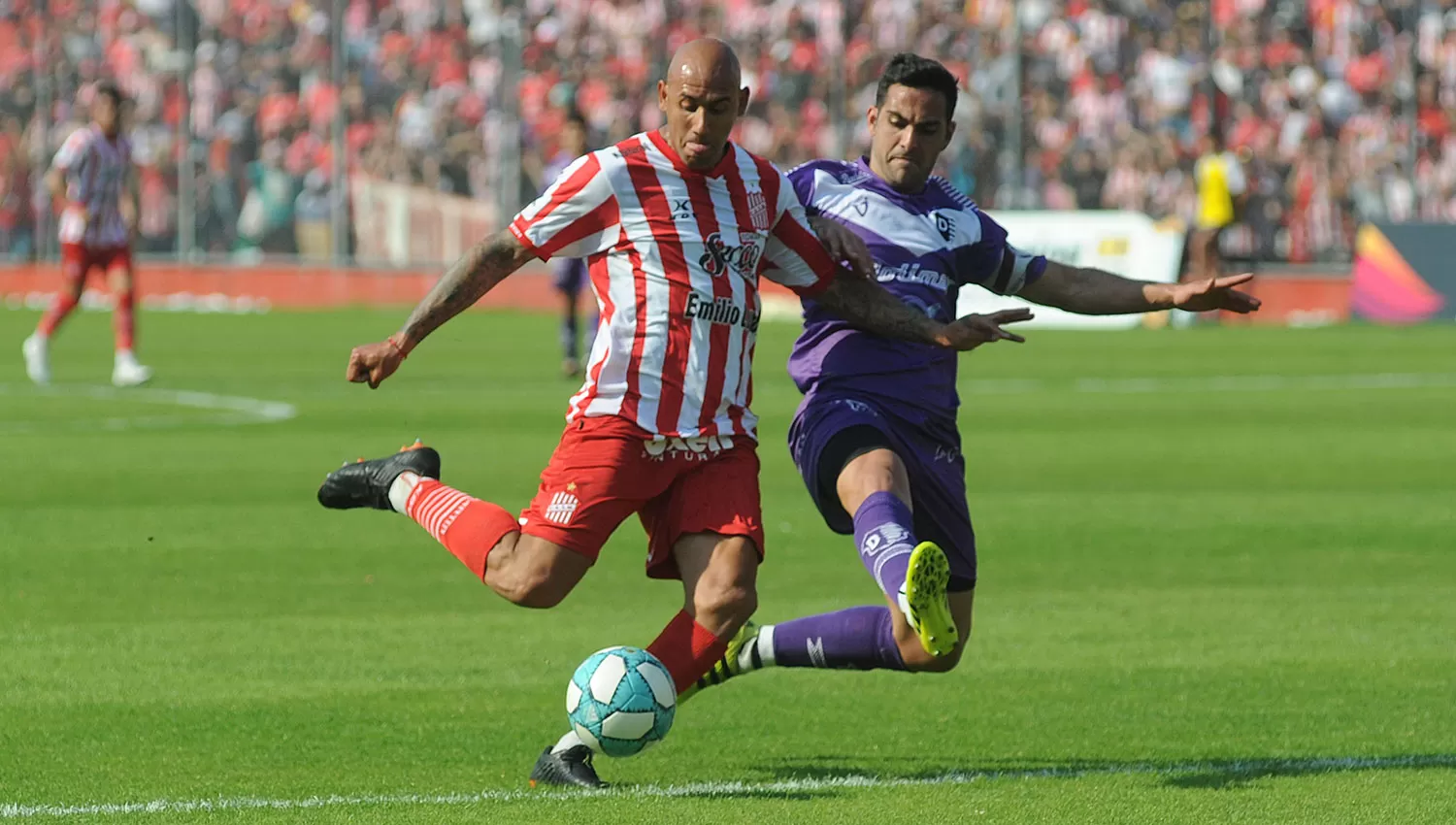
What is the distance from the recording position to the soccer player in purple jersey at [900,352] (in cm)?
677

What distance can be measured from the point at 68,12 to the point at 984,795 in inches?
1281

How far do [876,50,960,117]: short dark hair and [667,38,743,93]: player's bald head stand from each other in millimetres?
1027

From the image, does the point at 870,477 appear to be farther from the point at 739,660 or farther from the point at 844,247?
the point at 739,660

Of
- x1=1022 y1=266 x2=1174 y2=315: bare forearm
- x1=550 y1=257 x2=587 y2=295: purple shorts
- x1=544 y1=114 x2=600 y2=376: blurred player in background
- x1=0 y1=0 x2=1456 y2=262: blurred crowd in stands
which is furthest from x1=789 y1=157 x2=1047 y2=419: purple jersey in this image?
x1=0 y1=0 x2=1456 y2=262: blurred crowd in stands

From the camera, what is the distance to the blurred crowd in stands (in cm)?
3116

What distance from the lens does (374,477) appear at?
22.5 ft

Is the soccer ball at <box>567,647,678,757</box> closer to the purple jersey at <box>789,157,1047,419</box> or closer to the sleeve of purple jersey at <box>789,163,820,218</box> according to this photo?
the purple jersey at <box>789,157,1047,419</box>

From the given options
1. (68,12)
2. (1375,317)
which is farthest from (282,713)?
(68,12)

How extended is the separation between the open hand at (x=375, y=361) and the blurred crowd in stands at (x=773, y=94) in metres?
25.1

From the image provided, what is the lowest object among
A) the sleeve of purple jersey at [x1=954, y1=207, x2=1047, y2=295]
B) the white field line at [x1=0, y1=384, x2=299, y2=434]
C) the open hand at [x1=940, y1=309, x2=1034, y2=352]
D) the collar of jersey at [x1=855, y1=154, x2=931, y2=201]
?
the white field line at [x1=0, y1=384, x2=299, y2=434]

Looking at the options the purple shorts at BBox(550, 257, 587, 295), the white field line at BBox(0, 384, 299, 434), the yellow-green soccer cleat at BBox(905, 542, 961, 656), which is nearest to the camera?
the yellow-green soccer cleat at BBox(905, 542, 961, 656)

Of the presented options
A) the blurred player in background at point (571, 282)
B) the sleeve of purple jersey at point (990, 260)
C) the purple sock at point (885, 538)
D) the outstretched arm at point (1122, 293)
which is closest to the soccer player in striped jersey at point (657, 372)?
the purple sock at point (885, 538)

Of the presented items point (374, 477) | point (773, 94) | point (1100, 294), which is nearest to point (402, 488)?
point (374, 477)

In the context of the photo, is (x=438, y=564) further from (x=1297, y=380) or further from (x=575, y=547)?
(x=1297, y=380)
